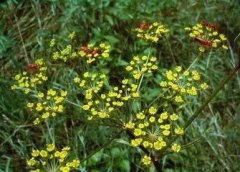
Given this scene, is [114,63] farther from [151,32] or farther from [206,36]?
[206,36]

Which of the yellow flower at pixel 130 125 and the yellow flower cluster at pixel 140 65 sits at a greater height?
the yellow flower cluster at pixel 140 65

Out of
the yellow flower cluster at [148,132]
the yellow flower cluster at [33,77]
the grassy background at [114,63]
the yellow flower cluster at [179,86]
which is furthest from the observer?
the grassy background at [114,63]

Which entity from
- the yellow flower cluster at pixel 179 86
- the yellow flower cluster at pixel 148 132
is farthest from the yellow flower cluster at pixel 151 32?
the yellow flower cluster at pixel 148 132

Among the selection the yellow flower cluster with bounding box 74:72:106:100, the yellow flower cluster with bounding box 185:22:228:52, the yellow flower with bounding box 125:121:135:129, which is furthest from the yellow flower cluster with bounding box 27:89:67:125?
the yellow flower cluster with bounding box 185:22:228:52

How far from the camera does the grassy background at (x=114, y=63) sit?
2742 millimetres

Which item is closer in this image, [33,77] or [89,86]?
[89,86]

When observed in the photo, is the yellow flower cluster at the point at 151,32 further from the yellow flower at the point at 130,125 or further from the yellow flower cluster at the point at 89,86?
the yellow flower at the point at 130,125

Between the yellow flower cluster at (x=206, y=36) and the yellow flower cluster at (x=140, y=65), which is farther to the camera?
the yellow flower cluster at (x=206, y=36)

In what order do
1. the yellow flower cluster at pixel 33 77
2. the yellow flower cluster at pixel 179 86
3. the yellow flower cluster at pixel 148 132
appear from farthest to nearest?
the yellow flower cluster at pixel 33 77, the yellow flower cluster at pixel 179 86, the yellow flower cluster at pixel 148 132

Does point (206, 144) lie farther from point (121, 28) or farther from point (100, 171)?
point (121, 28)

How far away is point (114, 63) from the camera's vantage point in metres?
3.14

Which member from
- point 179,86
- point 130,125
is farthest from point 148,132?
point 179,86

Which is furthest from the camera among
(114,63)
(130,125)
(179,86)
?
(114,63)

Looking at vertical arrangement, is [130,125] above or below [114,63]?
above
